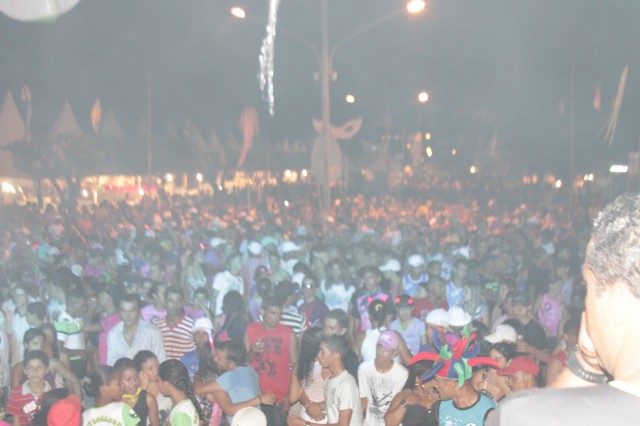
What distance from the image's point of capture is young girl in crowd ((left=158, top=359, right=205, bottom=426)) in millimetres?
4984

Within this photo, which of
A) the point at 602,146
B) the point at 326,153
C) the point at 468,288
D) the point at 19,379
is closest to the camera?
the point at 19,379

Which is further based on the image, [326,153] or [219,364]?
[326,153]

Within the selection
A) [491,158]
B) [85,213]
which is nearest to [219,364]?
[85,213]

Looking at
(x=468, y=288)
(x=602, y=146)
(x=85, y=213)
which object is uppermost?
(x=602, y=146)

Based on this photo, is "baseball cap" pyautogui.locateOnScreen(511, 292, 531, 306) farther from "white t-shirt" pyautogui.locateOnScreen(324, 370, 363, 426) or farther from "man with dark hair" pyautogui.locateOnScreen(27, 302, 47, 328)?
"man with dark hair" pyautogui.locateOnScreen(27, 302, 47, 328)

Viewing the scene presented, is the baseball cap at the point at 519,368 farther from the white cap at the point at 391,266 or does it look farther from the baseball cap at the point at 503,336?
the white cap at the point at 391,266

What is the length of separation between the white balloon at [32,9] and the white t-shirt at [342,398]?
473 centimetres

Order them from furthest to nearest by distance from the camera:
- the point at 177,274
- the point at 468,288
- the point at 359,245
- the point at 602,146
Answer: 1. the point at 602,146
2. the point at 359,245
3. the point at 177,274
4. the point at 468,288

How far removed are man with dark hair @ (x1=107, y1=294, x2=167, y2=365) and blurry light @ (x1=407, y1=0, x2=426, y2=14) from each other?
9.50 m

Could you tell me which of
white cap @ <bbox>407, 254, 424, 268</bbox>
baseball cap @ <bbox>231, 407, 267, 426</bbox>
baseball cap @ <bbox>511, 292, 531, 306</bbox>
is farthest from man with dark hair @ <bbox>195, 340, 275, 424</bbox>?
white cap @ <bbox>407, 254, 424, 268</bbox>

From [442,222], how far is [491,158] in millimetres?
25024

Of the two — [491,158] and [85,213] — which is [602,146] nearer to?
[491,158]

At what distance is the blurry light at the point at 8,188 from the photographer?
2352 cm

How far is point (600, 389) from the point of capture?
53.4 inches
